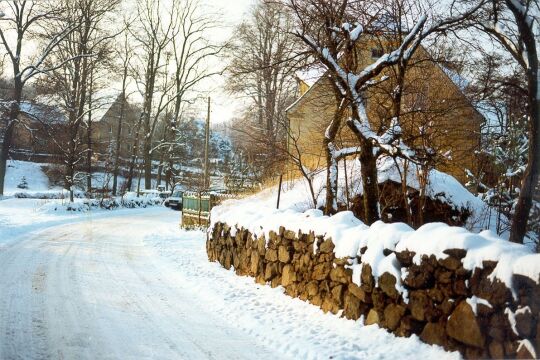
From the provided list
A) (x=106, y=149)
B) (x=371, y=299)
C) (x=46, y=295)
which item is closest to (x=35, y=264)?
(x=46, y=295)

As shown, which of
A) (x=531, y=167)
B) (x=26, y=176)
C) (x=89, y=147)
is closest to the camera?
(x=531, y=167)

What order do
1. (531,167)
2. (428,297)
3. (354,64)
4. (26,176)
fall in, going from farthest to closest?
(26,176) → (354,64) → (531,167) → (428,297)

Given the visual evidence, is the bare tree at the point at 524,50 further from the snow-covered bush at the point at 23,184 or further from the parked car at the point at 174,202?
the snow-covered bush at the point at 23,184

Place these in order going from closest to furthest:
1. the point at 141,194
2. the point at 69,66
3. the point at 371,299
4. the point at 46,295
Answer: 1. the point at 371,299
2. the point at 46,295
3. the point at 69,66
4. the point at 141,194

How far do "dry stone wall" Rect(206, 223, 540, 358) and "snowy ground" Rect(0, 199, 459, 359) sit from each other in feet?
0.57

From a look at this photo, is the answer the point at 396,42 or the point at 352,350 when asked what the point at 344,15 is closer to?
the point at 396,42

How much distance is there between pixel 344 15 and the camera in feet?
33.4

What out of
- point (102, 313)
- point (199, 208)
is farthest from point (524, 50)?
point (199, 208)

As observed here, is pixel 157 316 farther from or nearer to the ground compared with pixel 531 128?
nearer to the ground

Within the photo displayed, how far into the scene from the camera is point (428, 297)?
4.78 meters

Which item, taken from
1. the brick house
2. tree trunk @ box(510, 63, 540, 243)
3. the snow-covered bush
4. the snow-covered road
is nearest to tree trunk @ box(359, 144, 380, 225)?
the brick house

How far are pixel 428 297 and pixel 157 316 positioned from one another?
3566mm

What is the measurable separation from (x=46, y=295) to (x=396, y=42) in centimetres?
917

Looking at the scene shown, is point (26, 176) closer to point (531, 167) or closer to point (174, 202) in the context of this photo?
point (174, 202)
